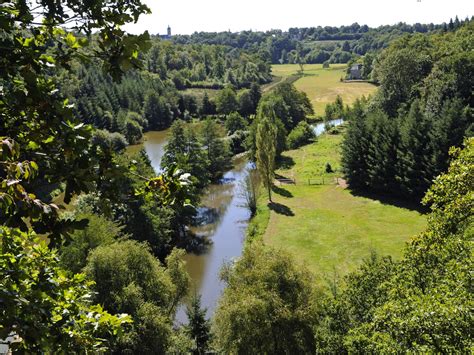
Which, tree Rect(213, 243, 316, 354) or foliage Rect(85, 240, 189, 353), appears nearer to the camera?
tree Rect(213, 243, 316, 354)

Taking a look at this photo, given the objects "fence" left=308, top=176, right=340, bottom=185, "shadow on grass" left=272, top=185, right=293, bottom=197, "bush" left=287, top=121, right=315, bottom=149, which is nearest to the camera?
"shadow on grass" left=272, top=185, right=293, bottom=197

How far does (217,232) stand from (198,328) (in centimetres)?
1704

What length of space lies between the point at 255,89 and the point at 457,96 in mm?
47193

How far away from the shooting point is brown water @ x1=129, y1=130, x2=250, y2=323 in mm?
28844

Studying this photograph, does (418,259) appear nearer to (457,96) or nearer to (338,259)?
(338,259)

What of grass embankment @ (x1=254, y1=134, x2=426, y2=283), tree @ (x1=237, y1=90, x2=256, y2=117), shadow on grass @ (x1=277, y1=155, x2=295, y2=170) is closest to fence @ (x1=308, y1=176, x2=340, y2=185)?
grass embankment @ (x1=254, y1=134, x2=426, y2=283)

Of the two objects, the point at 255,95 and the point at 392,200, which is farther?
the point at 255,95

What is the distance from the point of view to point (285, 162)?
5553cm

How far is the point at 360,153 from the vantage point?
144 ft

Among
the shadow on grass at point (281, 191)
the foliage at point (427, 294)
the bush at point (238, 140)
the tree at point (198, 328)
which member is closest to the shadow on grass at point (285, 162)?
the bush at point (238, 140)

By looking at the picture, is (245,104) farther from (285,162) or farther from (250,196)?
(250,196)

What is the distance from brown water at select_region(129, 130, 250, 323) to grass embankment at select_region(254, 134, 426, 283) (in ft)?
7.18

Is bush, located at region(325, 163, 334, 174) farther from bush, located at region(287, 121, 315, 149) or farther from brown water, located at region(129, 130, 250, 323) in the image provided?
bush, located at region(287, 121, 315, 149)

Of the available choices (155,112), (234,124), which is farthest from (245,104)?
(234,124)
